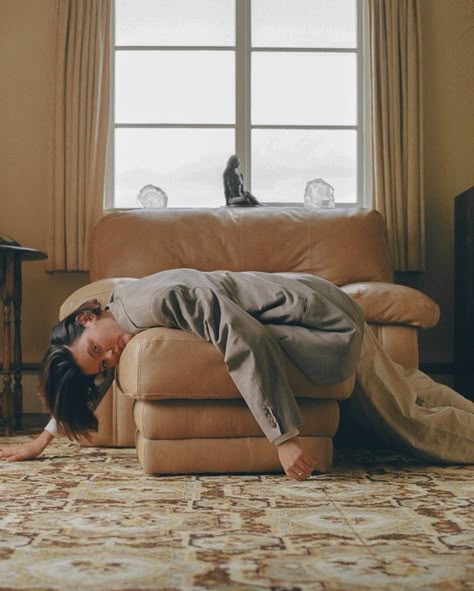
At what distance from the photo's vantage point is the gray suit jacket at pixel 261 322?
222 cm

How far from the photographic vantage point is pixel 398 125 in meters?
4.13

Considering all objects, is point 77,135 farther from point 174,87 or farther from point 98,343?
point 98,343

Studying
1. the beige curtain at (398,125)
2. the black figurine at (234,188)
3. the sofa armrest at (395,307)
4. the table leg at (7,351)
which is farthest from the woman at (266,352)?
the beige curtain at (398,125)

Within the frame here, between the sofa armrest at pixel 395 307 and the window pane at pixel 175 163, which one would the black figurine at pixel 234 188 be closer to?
the window pane at pixel 175 163

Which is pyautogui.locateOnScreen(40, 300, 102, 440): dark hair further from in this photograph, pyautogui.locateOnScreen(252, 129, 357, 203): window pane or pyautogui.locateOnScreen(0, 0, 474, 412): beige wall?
pyautogui.locateOnScreen(252, 129, 357, 203): window pane

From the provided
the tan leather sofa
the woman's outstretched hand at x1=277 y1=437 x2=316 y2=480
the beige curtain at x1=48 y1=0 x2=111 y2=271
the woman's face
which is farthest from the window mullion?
the woman's outstretched hand at x1=277 y1=437 x2=316 y2=480

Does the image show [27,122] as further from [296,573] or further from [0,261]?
[296,573]

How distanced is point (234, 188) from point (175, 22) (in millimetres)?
1119

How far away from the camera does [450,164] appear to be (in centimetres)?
426

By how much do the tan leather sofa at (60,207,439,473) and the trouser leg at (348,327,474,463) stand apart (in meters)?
0.19

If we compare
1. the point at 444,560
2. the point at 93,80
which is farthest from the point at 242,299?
the point at 93,80

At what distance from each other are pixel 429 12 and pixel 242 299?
2.56m

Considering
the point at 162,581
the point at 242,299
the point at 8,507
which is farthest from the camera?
the point at 242,299

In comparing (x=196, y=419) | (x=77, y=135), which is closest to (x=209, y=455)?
(x=196, y=419)
